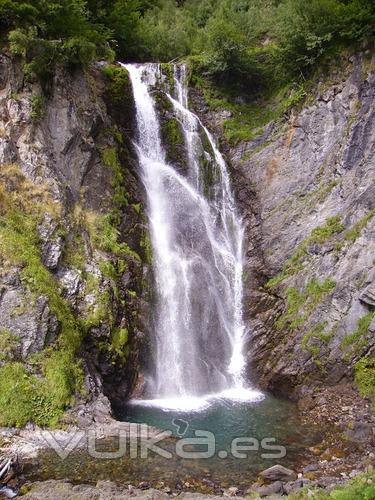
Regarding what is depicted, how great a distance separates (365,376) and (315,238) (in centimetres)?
591

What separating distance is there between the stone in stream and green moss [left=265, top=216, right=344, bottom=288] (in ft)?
29.9

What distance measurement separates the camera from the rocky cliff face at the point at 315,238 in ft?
50.4

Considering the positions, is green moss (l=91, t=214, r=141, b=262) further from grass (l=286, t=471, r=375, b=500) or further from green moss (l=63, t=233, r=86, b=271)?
grass (l=286, t=471, r=375, b=500)

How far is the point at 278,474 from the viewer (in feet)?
32.1

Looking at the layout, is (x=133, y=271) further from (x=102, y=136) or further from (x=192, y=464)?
(x=192, y=464)

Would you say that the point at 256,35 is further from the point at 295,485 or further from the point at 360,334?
the point at 295,485

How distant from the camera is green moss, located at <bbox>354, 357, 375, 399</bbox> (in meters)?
13.8

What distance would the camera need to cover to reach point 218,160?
2228 centimetres

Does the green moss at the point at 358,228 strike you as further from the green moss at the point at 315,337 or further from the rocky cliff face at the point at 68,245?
the rocky cliff face at the point at 68,245

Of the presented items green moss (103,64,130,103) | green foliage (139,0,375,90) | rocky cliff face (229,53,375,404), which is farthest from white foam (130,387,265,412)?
green foliage (139,0,375,90)

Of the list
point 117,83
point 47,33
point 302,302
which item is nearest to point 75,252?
point 302,302

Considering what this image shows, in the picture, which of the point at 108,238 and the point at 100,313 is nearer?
the point at 100,313

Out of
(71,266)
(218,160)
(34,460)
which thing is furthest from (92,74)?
(34,460)

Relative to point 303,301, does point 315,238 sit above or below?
above
